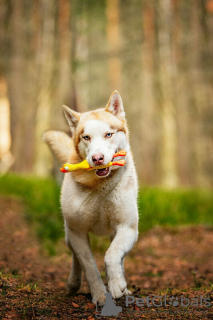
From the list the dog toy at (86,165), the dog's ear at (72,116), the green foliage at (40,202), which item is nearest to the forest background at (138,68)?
the green foliage at (40,202)

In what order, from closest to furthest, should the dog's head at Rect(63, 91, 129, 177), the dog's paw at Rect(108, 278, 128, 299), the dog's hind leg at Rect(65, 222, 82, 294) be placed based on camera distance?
the dog's paw at Rect(108, 278, 128, 299) < the dog's head at Rect(63, 91, 129, 177) < the dog's hind leg at Rect(65, 222, 82, 294)

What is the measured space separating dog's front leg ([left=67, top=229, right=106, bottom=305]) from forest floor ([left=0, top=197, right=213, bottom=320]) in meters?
0.13

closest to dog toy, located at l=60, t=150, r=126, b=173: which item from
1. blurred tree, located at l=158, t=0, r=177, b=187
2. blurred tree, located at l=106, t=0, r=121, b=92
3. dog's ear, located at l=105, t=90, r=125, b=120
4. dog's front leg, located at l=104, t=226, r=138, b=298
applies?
dog's ear, located at l=105, t=90, r=125, b=120

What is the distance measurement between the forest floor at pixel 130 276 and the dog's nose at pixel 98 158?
118 cm

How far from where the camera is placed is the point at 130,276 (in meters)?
5.21

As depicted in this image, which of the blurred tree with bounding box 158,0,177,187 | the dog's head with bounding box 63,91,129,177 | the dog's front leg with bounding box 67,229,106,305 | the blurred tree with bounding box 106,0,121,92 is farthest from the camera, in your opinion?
the blurred tree with bounding box 158,0,177,187

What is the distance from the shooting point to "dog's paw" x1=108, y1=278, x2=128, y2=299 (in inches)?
125

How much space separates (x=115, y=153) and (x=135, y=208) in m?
0.54

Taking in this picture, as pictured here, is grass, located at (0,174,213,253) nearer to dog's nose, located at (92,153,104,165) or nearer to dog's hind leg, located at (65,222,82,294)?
dog's hind leg, located at (65,222,82,294)

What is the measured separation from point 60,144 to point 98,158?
1419mm

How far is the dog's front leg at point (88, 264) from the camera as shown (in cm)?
359
